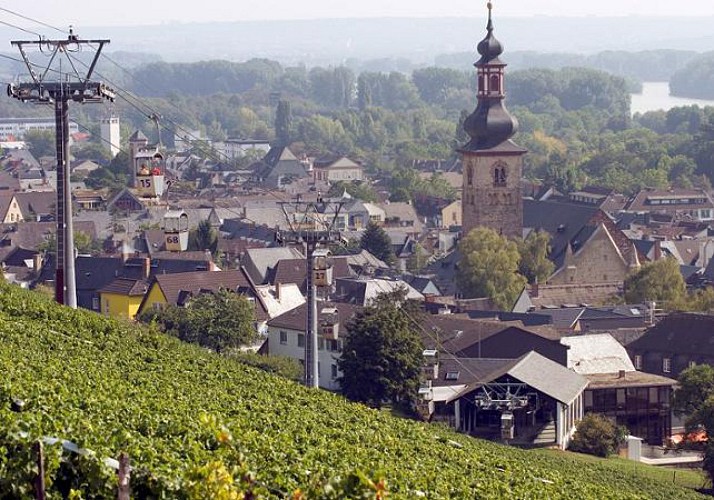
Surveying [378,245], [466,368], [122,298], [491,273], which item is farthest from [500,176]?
[466,368]

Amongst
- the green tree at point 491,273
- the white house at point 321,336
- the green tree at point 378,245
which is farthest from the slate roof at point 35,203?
the white house at point 321,336

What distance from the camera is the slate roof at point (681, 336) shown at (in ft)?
128

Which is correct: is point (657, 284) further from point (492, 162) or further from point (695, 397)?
point (695, 397)

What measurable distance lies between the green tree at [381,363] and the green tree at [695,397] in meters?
4.47

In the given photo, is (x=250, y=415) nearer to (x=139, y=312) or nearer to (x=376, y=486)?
(x=376, y=486)

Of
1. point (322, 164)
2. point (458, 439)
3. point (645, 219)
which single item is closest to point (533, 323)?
point (458, 439)

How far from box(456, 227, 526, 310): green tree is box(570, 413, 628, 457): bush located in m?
17.0

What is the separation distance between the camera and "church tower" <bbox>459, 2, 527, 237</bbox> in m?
56.7

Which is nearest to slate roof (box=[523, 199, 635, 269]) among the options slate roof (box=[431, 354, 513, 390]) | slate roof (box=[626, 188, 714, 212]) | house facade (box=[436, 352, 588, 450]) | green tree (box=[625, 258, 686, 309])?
green tree (box=[625, 258, 686, 309])

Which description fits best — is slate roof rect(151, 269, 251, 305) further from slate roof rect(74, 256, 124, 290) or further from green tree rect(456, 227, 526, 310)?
green tree rect(456, 227, 526, 310)

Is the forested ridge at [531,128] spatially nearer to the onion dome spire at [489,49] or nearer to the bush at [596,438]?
the onion dome spire at [489,49]

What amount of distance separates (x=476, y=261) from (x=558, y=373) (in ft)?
54.8

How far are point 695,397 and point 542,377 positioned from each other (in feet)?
8.44

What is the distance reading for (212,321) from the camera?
3581cm
